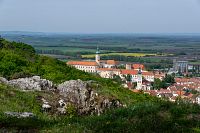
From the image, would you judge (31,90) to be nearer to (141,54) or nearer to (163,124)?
(163,124)

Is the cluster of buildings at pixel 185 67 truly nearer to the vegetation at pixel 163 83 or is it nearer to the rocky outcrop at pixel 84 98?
the vegetation at pixel 163 83

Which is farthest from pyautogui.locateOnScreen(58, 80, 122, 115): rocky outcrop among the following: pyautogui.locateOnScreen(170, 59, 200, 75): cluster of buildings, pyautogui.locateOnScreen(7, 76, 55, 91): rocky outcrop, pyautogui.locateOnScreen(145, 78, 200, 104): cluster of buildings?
pyautogui.locateOnScreen(170, 59, 200, 75): cluster of buildings

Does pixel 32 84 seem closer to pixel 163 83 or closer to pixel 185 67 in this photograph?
pixel 163 83

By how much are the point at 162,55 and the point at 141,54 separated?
7591mm

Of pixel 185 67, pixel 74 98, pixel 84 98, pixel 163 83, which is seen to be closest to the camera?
pixel 74 98

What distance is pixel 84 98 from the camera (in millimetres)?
12297

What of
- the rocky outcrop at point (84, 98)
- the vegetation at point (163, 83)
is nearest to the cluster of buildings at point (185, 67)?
the vegetation at point (163, 83)

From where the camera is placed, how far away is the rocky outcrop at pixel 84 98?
11.8 metres

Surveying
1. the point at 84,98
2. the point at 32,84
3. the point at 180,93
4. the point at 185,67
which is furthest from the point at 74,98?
the point at 185,67

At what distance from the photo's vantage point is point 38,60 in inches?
854

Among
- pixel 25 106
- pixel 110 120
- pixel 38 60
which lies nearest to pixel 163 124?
pixel 110 120

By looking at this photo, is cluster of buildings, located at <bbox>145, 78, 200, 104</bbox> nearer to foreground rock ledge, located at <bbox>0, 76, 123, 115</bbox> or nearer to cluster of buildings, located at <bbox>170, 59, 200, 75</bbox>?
foreground rock ledge, located at <bbox>0, 76, 123, 115</bbox>

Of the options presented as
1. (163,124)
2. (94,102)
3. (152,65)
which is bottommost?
(152,65)

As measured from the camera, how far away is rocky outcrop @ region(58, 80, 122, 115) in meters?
11.8
